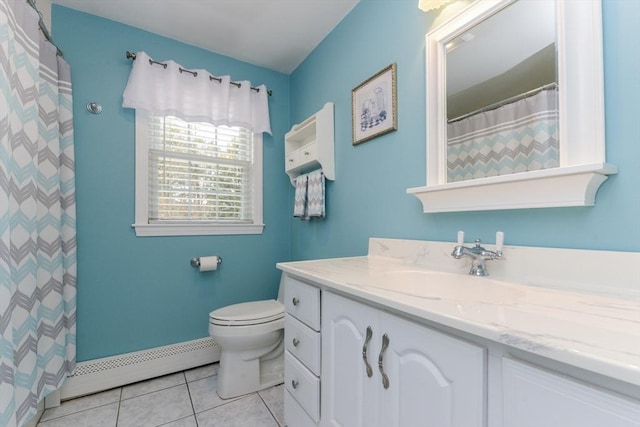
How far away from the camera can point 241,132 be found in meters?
2.35

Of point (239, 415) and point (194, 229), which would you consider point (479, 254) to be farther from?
point (194, 229)

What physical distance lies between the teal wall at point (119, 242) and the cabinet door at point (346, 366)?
53.1 inches

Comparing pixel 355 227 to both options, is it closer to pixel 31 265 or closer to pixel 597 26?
pixel 597 26

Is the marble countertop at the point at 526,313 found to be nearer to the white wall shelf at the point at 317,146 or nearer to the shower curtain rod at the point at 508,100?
the shower curtain rod at the point at 508,100

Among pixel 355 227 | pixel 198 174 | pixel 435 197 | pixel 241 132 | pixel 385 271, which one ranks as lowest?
pixel 385 271

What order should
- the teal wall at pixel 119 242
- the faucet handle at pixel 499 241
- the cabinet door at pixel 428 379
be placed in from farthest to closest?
the teal wall at pixel 119 242
the faucet handle at pixel 499 241
the cabinet door at pixel 428 379

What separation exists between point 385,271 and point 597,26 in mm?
989

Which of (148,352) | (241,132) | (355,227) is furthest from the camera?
(241,132)

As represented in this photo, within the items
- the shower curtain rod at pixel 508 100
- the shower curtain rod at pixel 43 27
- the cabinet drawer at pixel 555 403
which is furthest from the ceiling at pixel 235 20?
the cabinet drawer at pixel 555 403

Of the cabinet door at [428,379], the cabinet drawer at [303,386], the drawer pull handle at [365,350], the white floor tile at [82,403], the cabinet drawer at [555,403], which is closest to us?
the cabinet drawer at [555,403]

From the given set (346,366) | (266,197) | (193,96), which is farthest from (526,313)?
(193,96)

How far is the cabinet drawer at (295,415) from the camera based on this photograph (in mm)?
1218

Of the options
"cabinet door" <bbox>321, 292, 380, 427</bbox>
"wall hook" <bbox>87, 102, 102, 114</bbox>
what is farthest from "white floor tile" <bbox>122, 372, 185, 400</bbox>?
"wall hook" <bbox>87, 102, 102, 114</bbox>

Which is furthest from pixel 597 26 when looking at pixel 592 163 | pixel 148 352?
pixel 148 352
